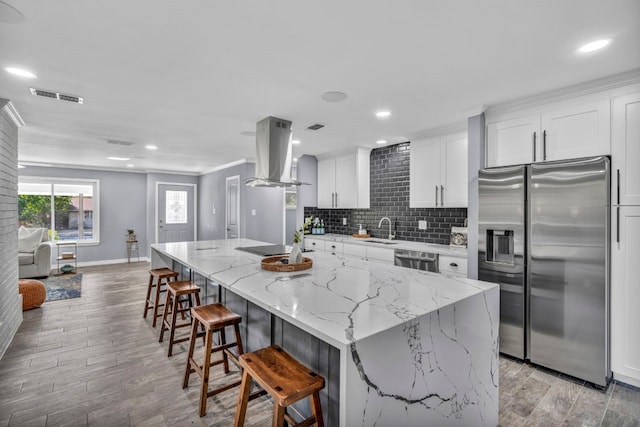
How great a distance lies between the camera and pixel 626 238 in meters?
2.31

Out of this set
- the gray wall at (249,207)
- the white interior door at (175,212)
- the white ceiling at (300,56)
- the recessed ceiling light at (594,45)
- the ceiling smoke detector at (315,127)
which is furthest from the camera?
the white interior door at (175,212)

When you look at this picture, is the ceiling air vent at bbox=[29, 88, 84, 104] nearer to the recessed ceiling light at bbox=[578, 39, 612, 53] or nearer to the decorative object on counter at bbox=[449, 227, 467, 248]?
the recessed ceiling light at bbox=[578, 39, 612, 53]

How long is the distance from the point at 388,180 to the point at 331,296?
3289 mm

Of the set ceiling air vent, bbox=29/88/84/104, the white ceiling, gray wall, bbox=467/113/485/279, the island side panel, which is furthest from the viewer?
gray wall, bbox=467/113/485/279

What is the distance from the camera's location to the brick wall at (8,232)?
9.53 feet

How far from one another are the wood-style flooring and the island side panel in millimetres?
534

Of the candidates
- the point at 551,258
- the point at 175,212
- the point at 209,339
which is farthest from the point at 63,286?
the point at 551,258

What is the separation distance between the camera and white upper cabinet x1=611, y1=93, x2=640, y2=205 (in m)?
2.27

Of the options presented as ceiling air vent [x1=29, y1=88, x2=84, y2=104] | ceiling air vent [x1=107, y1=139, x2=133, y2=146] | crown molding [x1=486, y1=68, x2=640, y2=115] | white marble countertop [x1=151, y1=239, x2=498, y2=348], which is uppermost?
ceiling air vent [x1=107, y1=139, x2=133, y2=146]

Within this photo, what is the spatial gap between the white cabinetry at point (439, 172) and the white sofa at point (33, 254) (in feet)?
21.1

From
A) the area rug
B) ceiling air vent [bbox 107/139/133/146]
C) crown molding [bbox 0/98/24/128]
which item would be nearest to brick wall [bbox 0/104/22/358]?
crown molding [bbox 0/98/24/128]

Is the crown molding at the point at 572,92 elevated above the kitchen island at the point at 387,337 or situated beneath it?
elevated above

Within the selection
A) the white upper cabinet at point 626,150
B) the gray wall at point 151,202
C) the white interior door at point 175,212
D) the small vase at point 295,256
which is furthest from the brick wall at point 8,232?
the white upper cabinet at point 626,150

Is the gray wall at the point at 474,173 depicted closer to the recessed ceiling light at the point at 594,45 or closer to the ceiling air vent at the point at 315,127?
the recessed ceiling light at the point at 594,45
